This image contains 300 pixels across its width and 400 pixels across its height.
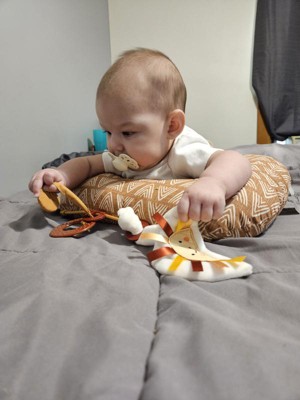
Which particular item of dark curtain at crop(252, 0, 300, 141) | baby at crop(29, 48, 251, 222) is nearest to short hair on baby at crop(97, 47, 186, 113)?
baby at crop(29, 48, 251, 222)

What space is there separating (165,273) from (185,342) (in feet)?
0.57

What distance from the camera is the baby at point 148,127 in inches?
30.6

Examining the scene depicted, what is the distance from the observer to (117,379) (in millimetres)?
290

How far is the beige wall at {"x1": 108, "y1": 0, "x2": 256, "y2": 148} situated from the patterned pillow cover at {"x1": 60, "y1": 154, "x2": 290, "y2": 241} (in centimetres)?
166

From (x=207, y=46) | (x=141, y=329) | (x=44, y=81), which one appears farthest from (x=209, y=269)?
(x=207, y=46)

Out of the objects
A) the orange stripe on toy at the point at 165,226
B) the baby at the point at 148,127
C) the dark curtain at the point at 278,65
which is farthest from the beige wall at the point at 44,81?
the dark curtain at the point at 278,65

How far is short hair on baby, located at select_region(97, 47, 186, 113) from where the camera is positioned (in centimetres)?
79

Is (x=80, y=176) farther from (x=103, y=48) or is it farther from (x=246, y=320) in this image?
(x=103, y=48)

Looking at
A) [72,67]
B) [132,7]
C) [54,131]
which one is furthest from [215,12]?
[54,131]

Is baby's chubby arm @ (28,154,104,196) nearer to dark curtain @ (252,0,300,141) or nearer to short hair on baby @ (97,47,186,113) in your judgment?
short hair on baby @ (97,47,186,113)

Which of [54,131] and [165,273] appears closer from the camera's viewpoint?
[165,273]

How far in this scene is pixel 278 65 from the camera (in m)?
2.20

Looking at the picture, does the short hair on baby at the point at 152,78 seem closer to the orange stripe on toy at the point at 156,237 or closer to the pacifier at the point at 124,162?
the pacifier at the point at 124,162

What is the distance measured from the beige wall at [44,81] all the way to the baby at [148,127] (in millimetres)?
621
